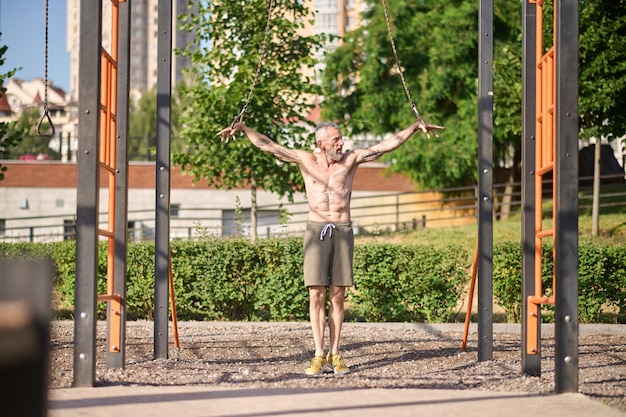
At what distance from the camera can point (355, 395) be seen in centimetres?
559

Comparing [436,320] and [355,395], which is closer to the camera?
[355,395]

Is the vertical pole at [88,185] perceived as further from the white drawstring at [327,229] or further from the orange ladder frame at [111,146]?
the white drawstring at [327,229]

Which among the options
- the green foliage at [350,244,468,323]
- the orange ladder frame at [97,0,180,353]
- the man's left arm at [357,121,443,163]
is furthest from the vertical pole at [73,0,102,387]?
the green foliage at [350,244,468,323]

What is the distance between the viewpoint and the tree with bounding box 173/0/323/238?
Answer: 20.4 m

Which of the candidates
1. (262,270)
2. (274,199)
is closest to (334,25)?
(274,199)

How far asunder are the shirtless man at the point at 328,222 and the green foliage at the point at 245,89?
1189 cm

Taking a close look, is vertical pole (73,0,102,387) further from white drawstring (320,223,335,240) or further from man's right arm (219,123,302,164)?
white drawstring (320,223,335,240)

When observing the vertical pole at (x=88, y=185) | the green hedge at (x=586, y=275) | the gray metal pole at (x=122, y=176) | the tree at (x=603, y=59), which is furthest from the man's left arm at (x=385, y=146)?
the tree at (x=603, y=59)

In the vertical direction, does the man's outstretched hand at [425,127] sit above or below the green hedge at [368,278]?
above

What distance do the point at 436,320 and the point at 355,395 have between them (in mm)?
7450

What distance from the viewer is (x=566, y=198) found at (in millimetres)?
6055

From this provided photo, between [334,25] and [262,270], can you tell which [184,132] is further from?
[334,25]

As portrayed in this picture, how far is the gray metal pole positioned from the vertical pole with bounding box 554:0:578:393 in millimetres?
3347

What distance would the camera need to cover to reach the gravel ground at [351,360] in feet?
22.0
